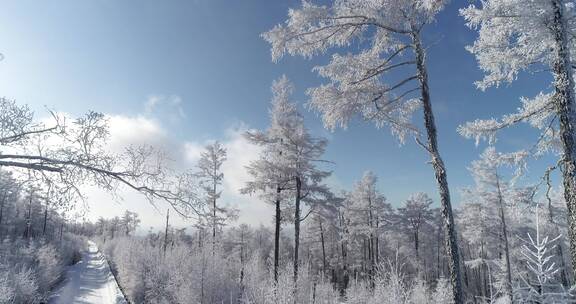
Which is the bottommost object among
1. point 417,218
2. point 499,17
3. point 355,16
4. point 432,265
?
point 432,265

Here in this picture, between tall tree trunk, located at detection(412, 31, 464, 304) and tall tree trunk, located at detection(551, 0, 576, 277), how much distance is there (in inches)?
122

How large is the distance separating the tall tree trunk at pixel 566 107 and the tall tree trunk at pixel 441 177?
309cm

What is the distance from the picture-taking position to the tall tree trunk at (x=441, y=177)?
244 inches

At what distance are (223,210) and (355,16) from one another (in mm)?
21111

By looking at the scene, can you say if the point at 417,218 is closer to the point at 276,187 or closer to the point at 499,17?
the point at 276,187

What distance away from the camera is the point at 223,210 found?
25641 mm

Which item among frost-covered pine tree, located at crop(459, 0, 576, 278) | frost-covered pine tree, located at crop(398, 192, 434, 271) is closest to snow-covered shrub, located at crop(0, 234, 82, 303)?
frost-covered pine tree, located at crop(459, 0, 576, 278)

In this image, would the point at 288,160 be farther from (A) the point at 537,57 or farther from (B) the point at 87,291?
(B) the point at 87,291

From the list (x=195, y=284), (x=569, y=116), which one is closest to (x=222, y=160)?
(x=195, y=284)

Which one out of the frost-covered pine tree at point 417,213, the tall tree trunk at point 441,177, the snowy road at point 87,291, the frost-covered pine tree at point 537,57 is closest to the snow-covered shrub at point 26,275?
the snowy road at point 87,291

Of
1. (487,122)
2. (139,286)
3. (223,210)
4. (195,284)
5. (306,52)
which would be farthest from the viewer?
(223,210)

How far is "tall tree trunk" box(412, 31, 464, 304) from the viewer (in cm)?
621

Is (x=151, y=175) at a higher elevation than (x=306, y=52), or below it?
below

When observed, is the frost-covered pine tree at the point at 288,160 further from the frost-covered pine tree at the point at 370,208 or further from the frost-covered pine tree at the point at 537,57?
the frost-covered pine tree at the point at 370,208
